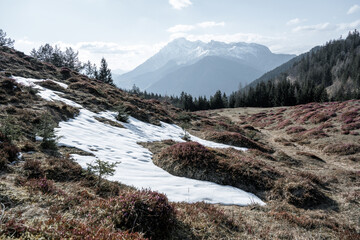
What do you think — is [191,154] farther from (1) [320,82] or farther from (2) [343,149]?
(1) [320,82]

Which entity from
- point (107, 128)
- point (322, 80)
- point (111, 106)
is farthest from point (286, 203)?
point (322, 80)

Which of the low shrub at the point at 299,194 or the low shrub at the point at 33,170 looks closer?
the low shrub at the point at 33,170

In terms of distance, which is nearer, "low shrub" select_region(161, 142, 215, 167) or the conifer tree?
"low shrub" select_region(161, 142, 215, 167)

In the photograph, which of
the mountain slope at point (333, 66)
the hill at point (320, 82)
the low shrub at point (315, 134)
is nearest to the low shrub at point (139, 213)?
the low shrub at point (315, 134)

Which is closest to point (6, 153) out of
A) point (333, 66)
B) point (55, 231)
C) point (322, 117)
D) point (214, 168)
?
point (55, 231)

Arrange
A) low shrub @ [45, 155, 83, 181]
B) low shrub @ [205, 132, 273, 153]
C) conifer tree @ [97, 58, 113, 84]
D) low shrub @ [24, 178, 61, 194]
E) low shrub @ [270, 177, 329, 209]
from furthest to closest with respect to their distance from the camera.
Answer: conifer tree @ [97, 58, 113, 84], low shrub @ [205, 132, 273, 153], low shrub @ [270, 177, 329, 209], low shrub @ [45, 155, 83, 181], low shrub @ [24, 178, 61, 194]

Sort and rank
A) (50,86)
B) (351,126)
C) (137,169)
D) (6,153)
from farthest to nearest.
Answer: (351,126) → (50,86) → (137,169) → (6,153)

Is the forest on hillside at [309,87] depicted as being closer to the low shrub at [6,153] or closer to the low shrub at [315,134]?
the low shrub at [315,134]

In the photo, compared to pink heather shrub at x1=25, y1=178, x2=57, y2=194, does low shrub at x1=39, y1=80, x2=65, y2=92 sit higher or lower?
higher

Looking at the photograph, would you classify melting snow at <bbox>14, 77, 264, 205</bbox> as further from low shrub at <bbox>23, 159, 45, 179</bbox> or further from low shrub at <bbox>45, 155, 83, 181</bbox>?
low shrub at <bbox>23, 159, 45, 179</bbox>

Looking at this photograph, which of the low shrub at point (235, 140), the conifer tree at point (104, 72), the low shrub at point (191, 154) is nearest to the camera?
the low shrub at point (191, 154)

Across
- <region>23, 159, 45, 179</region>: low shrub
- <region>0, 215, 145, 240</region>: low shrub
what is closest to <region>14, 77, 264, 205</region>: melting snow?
<region>23, 159, 45, 179</region>: low shrub

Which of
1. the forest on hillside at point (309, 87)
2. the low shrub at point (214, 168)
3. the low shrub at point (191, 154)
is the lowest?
the low shrub at point (214, 168)

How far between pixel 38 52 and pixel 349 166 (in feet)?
324
